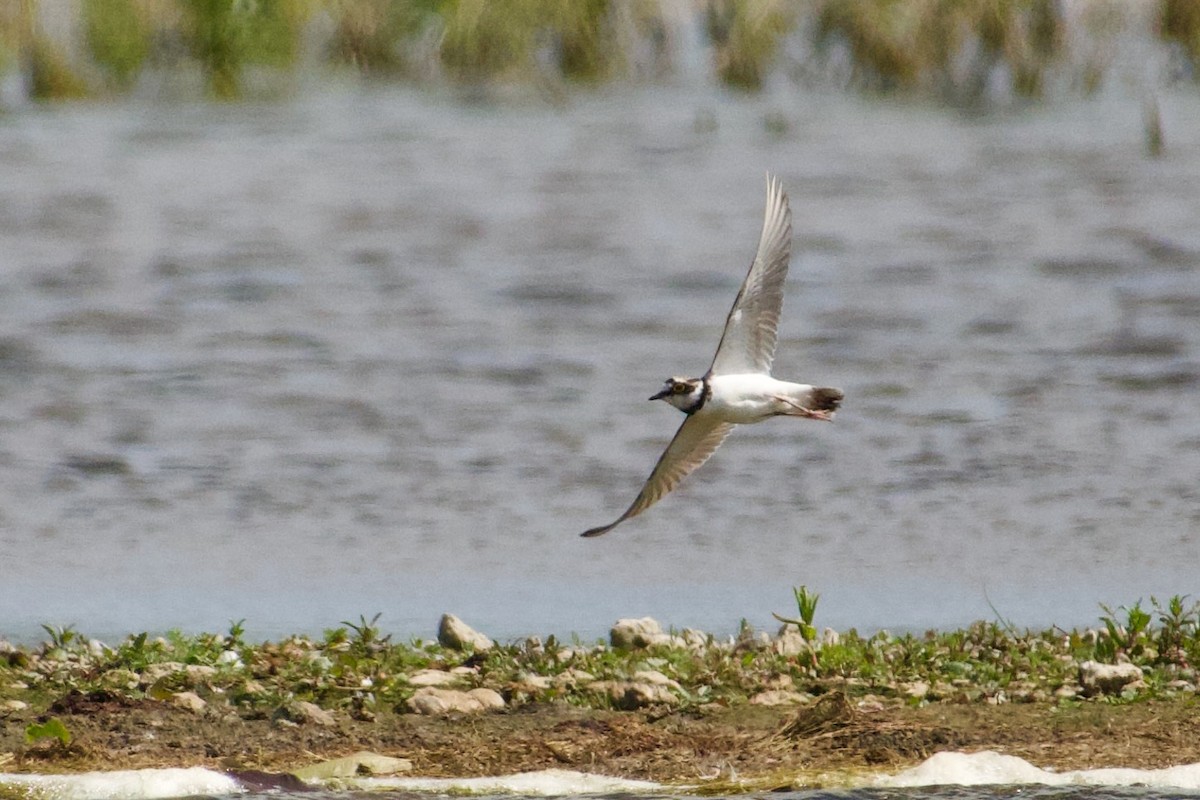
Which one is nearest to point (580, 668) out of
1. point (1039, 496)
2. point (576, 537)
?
point (576, 537)

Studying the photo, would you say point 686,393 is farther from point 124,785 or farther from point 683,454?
point 124,785

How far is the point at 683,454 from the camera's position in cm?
743

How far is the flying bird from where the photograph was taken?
723cm

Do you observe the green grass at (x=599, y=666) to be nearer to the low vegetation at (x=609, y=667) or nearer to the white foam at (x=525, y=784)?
the low vegetation at (x=609, y=667)

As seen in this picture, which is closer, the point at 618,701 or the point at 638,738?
the point at 638,738

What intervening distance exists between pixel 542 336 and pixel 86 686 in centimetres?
658

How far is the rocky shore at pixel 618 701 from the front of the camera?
20.0 feet

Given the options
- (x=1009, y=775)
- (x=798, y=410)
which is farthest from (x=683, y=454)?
(x=1009, y=775)

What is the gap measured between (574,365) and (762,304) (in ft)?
16.8

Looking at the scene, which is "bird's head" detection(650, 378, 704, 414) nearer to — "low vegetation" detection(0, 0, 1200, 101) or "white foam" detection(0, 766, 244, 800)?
"white foam" detection(0, 766, 244, 800)

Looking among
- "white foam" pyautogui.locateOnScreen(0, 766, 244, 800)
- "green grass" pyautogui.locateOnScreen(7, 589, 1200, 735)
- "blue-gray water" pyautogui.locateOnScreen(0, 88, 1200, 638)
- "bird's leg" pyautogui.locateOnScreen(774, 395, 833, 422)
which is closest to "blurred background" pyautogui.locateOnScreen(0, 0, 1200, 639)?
"blue-gray water" pyautogui.locateOnScreen(0, 88, 1200, 638)

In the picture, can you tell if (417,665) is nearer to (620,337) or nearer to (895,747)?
(895,747)

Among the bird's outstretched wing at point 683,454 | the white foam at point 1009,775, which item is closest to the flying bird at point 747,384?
the bird's outstretched wing at point 683,454

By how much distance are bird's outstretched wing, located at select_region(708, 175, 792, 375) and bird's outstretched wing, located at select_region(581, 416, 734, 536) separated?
20cm
